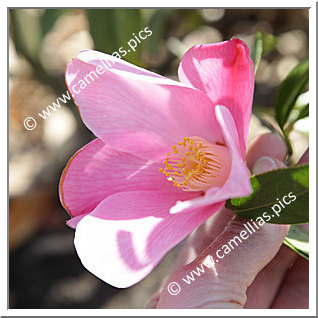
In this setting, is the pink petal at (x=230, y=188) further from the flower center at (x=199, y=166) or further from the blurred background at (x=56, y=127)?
the blurred background at (x=56, y=127)

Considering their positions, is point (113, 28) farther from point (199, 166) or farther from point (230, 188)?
point (230, 188)

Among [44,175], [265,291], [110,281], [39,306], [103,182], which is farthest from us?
[44,175]

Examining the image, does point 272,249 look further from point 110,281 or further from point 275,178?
point 110,281

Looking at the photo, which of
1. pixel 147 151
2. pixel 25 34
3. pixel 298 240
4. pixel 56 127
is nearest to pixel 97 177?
pixel 147 151

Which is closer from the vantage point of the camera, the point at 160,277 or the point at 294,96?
the point at 294,96

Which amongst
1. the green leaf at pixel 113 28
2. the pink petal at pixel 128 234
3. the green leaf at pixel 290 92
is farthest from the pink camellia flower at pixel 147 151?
the green leaf at pixel 113 28
